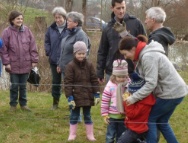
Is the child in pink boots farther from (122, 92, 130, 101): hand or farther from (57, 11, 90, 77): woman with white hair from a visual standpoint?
(122, 92, 130, 101): hand

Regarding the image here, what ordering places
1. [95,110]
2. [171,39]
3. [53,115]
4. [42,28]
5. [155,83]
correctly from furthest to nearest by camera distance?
[42,28] → [95,110] → [53,115] → [171,39] → [155,83]

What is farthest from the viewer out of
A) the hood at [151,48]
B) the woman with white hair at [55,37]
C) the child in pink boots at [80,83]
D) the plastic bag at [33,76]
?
the plastic bag at [33,76]

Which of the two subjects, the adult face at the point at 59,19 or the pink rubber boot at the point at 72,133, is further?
the adult face at the point at 59,19

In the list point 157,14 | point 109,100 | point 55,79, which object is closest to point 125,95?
point 109,100

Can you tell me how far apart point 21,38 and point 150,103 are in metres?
3.01

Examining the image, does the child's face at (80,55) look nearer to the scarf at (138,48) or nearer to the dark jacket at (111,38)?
the dark jacket at (111,38)

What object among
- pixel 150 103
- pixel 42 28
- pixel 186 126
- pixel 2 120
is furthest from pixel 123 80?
pixel 42 28

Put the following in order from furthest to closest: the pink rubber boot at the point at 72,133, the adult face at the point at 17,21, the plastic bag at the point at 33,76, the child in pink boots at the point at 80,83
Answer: the plastic bag at the point at 33,76
the adult face at the point at 17,21
the pink rubber boot at the point at 72,133
the child in pink boots at the point at 80,83

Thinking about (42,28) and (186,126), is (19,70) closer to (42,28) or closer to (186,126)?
(186,126)

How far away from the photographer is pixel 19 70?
21.6 feet

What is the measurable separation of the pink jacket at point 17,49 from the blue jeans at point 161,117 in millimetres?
2911

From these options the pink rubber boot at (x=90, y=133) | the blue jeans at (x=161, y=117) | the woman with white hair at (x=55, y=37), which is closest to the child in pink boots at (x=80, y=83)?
the pink rubber boot at (x=90, y=133)

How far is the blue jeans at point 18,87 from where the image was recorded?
669cm

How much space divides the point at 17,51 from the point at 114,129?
7.93 feet
